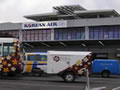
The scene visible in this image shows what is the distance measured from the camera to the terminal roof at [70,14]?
6369cm

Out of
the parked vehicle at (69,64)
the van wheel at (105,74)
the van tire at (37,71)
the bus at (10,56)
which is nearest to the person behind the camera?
the parked vehicle at (69,64)

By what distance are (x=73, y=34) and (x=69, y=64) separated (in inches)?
1234

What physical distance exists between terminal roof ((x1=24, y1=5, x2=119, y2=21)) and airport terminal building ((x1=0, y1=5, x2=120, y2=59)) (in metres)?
11.1

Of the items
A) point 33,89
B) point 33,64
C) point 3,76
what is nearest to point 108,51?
point 33,64

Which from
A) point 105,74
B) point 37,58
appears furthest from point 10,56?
point 105,74

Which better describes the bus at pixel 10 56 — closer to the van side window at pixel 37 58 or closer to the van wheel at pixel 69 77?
the van wheel at pixel 69 77

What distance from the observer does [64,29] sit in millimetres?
52031

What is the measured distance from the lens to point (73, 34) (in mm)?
51250

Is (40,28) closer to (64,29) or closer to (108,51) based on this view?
(64,29)

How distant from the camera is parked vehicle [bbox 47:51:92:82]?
2012cm

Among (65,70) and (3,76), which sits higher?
(65,70)

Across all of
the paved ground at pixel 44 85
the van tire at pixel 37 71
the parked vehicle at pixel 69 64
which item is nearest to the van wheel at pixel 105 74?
the van tire at pixel 37 71

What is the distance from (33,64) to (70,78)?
306 inches

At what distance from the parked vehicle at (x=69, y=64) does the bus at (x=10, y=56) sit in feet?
9.44
